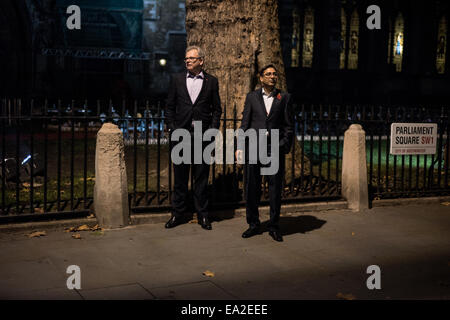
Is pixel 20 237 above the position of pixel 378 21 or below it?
below

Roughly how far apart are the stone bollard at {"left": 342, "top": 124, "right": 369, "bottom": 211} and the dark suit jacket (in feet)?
8.20

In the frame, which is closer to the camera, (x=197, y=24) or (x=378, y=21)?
(x=197, y=24)

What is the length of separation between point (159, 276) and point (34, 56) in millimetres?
23469

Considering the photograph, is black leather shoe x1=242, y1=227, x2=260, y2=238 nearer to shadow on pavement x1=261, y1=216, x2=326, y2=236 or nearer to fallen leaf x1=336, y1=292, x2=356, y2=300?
shadow on pavement x1=261, y1=216, x2=326, y2=236

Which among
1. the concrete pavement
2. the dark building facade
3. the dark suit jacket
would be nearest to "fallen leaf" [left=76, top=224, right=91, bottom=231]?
the concrete pavement

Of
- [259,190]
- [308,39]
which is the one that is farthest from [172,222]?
[308,39]

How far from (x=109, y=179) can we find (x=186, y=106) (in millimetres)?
1297

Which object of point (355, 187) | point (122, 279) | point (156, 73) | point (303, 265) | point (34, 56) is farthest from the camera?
point (156, 73)

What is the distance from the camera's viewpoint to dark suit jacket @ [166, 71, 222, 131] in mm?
7176
